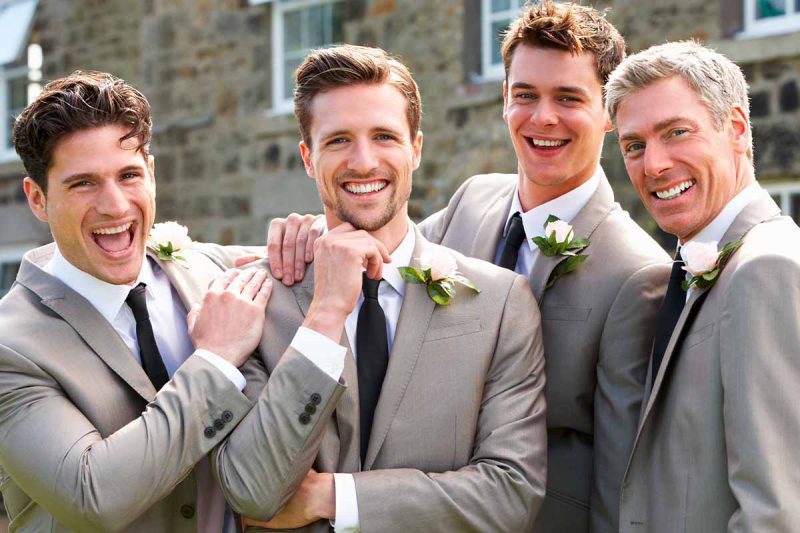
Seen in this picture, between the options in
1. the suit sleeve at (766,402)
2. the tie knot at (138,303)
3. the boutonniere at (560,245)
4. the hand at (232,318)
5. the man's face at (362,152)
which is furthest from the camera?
the boutonniere at (560,245)

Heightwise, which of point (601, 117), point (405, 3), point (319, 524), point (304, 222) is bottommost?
point (319, 524)

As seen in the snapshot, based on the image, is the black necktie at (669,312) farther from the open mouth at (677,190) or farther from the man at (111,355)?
the man at (111,355)

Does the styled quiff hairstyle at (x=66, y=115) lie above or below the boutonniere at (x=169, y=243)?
above

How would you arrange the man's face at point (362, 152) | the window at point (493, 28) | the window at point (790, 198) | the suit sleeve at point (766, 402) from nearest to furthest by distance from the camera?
the suit sleeve at point (766, 402)
the man's face at point (362, 152)
the window at point (790, 198)
the window at point (493, 28)

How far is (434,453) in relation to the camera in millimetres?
3121

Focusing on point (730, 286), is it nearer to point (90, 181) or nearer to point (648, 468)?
point (648, 468)

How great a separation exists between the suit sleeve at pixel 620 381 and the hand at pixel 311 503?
3.00 feet

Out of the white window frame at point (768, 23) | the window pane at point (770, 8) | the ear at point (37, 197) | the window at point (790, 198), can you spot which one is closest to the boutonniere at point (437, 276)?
the ear at point (37, 197)

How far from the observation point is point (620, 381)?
11.0ft

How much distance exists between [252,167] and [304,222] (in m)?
7.23

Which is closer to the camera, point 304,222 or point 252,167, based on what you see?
point 304,222

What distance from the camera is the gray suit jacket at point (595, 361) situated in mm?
3365

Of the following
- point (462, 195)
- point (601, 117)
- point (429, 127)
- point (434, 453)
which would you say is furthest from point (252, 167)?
point (434, 453)

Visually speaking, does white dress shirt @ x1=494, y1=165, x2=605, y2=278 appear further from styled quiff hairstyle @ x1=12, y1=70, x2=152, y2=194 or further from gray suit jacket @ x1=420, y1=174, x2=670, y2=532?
styled quiff hairstyle @ x1=12, y1=70, x2=152, y2=194
